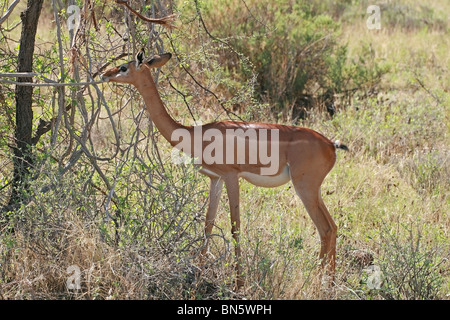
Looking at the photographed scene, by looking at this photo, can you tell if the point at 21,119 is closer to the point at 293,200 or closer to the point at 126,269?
the point at 126,269

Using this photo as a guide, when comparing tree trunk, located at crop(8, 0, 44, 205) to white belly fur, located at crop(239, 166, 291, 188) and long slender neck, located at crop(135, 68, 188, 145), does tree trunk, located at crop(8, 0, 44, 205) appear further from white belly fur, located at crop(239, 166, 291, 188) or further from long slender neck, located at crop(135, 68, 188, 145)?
white belly fur, located at crop(239, 166, 291, 188)

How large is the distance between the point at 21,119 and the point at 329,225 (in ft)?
8.37

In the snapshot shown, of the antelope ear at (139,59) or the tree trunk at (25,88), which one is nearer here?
the antelope ear at (139,59)

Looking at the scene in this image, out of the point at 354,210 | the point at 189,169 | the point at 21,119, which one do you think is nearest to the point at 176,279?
the point at 189,169

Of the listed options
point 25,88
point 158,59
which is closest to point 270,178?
point 158,59

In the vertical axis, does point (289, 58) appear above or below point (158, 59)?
above

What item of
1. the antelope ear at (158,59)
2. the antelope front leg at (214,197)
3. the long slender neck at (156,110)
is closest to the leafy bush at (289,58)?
the antelope front leg at (214,197)

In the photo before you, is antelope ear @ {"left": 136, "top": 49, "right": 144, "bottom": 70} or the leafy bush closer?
antelope ear @ {"left": 136, "top": 49, "right": 144, "bottom": 70}

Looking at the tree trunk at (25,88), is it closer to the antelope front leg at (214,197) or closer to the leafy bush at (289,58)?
the antelope front leg at (214,197)

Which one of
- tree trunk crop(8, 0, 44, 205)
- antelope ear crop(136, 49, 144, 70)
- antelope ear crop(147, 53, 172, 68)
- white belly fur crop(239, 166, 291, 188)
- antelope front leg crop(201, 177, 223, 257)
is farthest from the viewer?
tree trunk crop(8, 0, 44, 205)

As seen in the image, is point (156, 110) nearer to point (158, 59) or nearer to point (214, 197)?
point (158, 59)

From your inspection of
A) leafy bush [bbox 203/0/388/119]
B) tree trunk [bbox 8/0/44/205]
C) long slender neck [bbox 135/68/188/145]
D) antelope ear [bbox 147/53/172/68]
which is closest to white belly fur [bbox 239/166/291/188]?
long slender neck [bbox 135/68/188/145]

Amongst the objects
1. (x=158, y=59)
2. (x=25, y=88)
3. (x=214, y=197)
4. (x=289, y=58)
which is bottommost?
(x=214, y=197)

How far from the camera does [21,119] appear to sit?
5.73m
